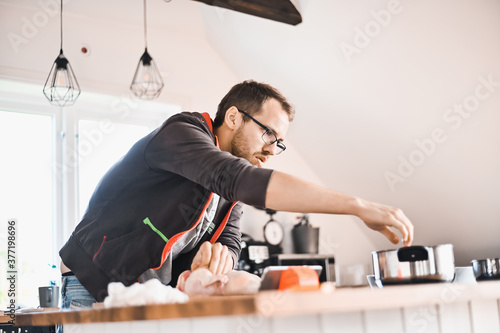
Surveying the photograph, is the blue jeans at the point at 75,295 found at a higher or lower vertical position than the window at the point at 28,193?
lower

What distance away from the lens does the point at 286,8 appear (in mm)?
3734

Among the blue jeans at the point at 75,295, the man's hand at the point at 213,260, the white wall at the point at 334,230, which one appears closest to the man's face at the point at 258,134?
the man's hand at the point at 213,260

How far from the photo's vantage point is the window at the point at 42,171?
12.6 feet

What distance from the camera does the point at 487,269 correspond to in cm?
241

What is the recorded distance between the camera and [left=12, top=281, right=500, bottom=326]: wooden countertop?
843 mm

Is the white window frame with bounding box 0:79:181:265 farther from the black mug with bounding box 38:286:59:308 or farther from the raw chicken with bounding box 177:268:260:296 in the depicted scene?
the raw chicken with bounding box 177:268:260:296

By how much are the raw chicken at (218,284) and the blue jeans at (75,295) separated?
44 centimetres

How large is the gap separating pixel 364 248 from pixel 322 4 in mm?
2276

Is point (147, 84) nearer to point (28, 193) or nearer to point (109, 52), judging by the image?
point (109, 52)

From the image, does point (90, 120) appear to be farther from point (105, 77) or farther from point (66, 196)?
point (66, 196)

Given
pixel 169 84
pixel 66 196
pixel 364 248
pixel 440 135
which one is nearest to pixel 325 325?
pixel 440 135

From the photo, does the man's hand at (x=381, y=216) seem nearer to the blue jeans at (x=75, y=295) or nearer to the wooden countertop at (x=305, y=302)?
the wooden countertop at (x=305, y=302)

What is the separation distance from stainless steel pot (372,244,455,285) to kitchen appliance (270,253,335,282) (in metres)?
2.90

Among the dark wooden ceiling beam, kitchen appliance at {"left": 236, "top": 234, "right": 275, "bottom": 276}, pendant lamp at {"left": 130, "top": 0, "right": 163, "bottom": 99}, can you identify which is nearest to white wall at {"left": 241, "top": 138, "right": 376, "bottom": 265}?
kitchen appliance at {"left": 236, "top": 234, "right": 275, "bottom": 276}
